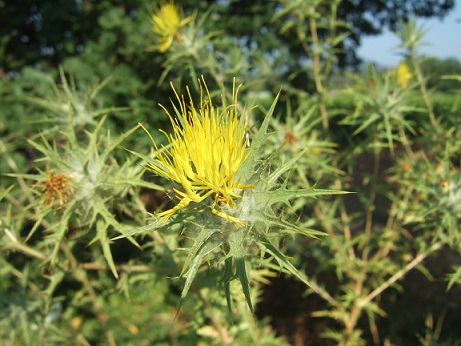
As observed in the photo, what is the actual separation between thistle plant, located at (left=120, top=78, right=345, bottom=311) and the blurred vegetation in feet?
0.05

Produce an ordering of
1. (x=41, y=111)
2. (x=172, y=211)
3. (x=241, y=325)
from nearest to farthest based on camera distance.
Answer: (x=172, y=211)
(x=241, y=325)
(x=41, y=111)

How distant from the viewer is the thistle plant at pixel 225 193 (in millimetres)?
967

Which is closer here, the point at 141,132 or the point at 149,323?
the point at 141,132

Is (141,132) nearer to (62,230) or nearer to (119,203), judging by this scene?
(119,203)

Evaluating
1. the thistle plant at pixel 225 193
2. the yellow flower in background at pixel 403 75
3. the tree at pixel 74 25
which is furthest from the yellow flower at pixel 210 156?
the tree at pixel 74 25

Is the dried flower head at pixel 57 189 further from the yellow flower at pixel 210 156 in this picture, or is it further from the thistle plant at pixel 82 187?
the yellow flower at pixel 210 156

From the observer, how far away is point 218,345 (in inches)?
101

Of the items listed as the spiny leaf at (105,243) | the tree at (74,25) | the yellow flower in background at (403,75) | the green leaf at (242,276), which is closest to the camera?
the green leaf at (242,276)

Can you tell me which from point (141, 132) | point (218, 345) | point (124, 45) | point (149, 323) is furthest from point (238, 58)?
point (149, 323)

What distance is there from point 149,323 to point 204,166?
336 cm

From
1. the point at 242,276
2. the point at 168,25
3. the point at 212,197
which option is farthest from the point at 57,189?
the point at 168,25

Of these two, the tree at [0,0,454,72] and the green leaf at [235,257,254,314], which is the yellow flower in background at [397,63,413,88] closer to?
the tree at [0,0,454,72]

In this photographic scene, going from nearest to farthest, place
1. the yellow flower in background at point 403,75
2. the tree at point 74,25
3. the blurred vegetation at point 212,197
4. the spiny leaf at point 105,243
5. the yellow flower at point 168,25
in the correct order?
the spiny leaf at point 105,243 → the blurred vegetation at point 212,197 → the yellow flower at point 168,25 → the yellow flower in background at point 403,75 → the tree at point 74,25

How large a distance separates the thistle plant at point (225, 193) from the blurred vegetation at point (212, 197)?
0.05 feet
